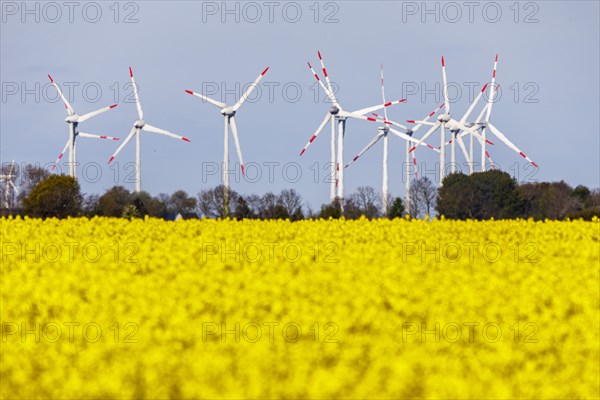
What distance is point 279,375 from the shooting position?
33.0 ft

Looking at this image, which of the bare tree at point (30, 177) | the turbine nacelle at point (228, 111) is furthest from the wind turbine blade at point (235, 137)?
the bare tree at point (30, 177)

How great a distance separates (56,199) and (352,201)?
44927 millimetres

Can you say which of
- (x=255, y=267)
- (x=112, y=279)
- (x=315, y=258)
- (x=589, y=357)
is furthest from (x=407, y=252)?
(x=589, y=357)

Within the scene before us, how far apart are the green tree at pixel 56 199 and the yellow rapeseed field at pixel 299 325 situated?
206 ft

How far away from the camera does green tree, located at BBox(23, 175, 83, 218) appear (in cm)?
8338

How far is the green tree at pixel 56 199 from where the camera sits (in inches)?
3282

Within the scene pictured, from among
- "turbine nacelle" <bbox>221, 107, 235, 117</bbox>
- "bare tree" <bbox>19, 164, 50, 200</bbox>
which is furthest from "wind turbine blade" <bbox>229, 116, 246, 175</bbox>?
"bare tree" <bbox>19, 164, 50, 200</bbox>

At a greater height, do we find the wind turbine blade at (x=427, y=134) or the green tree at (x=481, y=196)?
the wind turbine blade at (x=427, y=134)

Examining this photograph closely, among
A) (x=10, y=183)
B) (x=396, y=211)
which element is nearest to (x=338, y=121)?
(x=396, y=211)

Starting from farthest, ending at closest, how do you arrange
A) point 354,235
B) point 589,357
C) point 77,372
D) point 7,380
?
1. point 354,235
2. point 589,357
3. point 7,380
4. point 77,372

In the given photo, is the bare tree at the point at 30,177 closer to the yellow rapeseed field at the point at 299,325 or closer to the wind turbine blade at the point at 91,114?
the wind turbine blade at the point at 91,114

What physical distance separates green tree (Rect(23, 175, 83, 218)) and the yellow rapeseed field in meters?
62.7

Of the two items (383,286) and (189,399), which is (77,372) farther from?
(383,286)

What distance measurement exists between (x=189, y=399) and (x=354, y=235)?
20.0 m
